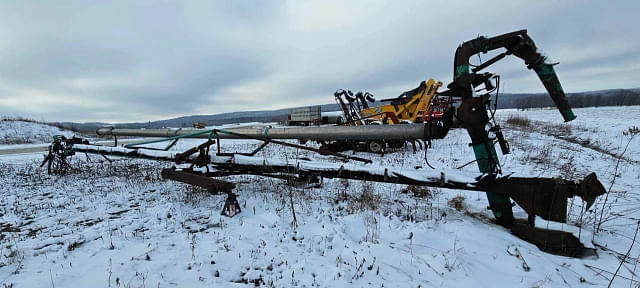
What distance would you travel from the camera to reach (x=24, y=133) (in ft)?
77.1

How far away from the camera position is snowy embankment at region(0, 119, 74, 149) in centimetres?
Answer: 2130

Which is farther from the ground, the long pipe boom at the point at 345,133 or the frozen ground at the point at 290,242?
the long pipe boom at the point at 345,133

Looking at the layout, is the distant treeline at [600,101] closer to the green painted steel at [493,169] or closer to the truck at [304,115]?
the truck at [304,115]

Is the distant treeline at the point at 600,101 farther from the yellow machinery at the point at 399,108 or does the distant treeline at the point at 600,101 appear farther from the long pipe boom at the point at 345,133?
the long pipe boom at the point at 345,133

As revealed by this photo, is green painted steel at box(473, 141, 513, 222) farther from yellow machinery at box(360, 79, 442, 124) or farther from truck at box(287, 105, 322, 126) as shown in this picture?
truck at box(287, 105, 322, 126)

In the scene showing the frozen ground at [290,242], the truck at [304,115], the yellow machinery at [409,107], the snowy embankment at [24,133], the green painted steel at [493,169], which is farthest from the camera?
the truck at [304,115]

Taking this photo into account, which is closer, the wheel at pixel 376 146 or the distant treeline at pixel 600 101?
the wheel at pixel 376 146

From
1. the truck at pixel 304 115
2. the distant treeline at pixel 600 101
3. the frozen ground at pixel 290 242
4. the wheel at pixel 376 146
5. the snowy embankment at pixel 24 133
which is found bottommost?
the frozen ground at pixel 290 242

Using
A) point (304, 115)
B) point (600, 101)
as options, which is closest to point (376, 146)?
point (304, 115)

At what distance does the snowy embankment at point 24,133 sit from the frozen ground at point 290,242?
81.8 feet

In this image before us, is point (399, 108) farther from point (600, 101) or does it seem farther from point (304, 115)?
point (600, 101)

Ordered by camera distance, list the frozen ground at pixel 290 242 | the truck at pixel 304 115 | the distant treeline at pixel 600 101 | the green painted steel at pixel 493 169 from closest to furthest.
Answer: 1. the frozen ground at pixel 290 242
2. the green painted steel at pixel 493 169
3. the truck at pixel 304 115
4. the distant treeline at pixel 600 101

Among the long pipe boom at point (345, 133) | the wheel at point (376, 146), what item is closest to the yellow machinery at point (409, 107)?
the wheel at point (376, 146)

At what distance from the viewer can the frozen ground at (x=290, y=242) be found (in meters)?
2.30
